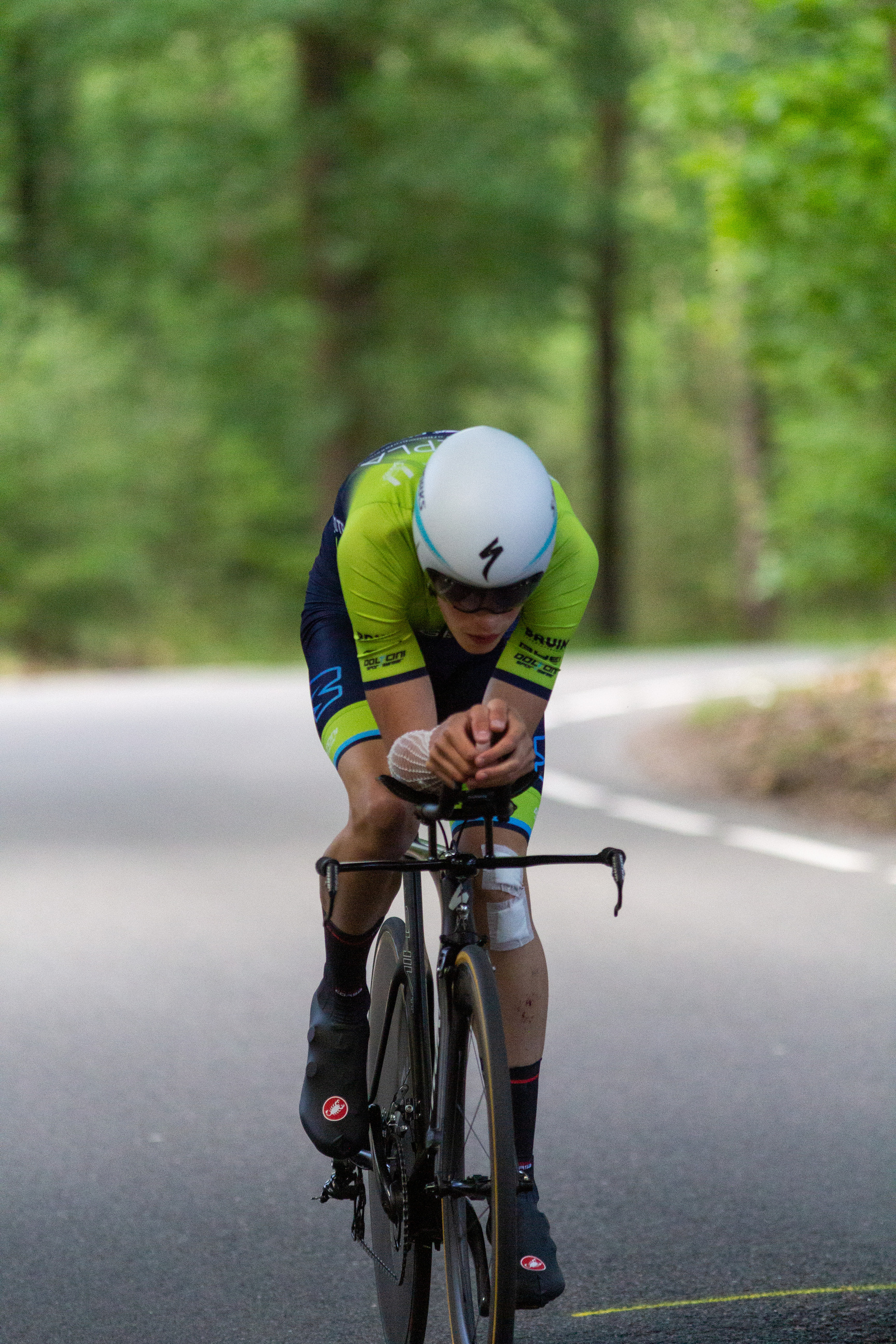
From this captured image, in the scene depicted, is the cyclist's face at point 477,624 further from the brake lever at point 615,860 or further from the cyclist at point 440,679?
the brake lever at point 615,860

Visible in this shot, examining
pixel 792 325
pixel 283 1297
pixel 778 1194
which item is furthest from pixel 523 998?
pixel 792 325

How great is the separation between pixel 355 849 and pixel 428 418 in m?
29.5

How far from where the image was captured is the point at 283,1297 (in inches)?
155

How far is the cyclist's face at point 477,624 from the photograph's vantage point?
3.35 meters

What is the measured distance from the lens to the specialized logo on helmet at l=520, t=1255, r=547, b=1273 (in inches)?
131

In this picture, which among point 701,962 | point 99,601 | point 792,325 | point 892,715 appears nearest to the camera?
point 701,962

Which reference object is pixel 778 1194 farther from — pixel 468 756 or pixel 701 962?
pixel 701 962

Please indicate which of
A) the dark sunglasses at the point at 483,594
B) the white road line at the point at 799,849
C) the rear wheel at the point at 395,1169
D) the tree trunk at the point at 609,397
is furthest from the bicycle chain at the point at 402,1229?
the tree trunk at the point at 609,397

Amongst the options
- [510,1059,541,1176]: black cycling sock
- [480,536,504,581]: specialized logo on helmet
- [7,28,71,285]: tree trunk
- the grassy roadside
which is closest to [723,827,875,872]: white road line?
the grassy roadside

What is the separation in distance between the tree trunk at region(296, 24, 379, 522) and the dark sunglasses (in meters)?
25.5

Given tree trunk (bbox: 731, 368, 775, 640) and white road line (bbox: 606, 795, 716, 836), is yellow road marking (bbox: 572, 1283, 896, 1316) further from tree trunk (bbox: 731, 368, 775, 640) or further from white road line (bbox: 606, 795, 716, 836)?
tree trunk (bbox: 731, 368, 775, 640)

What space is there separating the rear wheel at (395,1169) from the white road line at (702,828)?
5.43 m

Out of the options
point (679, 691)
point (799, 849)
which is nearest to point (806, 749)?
point (799, 849)

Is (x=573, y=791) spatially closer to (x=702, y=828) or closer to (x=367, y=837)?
(x=702, y=828)
